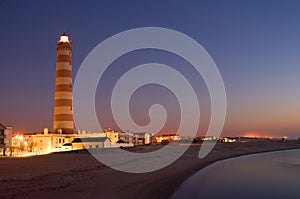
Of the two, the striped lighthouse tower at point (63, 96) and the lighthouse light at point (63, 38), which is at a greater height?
the lighthouse light at point (63, 38)

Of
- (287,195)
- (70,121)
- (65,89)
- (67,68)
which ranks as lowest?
(287,195)

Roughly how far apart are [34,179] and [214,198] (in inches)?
325

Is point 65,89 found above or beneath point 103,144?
above

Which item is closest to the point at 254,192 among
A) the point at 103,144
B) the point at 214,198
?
the point at 214,198

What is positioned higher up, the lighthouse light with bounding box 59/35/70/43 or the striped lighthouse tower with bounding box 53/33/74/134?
the lighthouse light with bounding box 59/35/70/43

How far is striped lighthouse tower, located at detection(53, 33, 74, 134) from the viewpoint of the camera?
136ft

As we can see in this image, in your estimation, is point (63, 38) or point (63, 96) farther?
point (63, 38)

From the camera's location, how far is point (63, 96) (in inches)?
1644

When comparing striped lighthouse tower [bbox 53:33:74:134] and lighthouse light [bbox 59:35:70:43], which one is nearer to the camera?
striped lighthouse tower [bbox 53:33:74:134]

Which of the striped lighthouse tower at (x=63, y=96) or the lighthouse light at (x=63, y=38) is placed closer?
the striped lighthouse tower at (x=63, y=96)

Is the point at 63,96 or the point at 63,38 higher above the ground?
the point at 63,38

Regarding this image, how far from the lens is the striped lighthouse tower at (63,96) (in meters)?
41.6

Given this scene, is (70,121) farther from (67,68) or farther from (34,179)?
(34,179)

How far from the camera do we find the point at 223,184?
19.4 m
